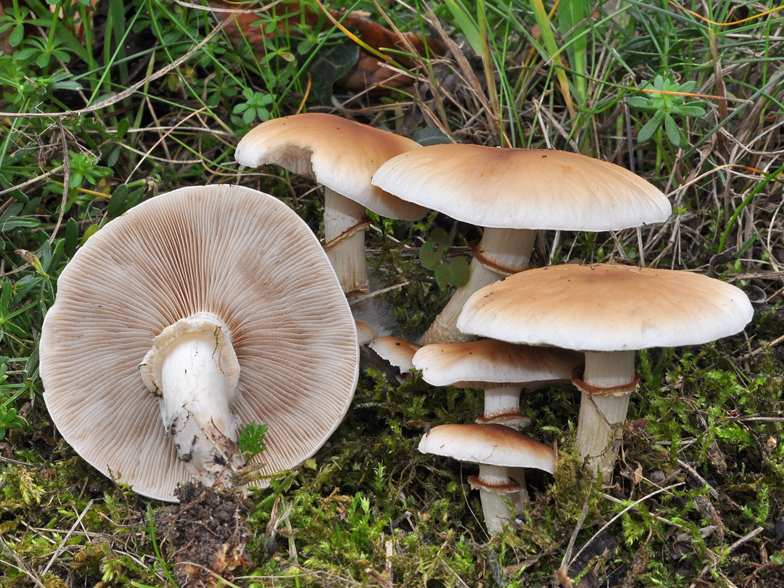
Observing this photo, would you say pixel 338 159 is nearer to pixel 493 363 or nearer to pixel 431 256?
pixel 431 256

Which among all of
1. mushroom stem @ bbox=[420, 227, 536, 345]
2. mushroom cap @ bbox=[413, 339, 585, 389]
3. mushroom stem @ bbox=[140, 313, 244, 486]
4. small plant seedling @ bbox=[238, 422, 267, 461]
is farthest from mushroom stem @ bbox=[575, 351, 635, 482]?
mushroom stem @ bbox=[140, 313, 244, 486]

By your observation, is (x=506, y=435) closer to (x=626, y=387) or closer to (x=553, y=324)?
(x=626, y=387)

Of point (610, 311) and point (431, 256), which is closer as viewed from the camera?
point (610, 311)

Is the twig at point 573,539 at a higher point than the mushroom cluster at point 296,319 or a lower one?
lower

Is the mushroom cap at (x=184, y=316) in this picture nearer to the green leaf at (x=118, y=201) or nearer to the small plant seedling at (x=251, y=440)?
the small plant seedling at (x=251, y=440)

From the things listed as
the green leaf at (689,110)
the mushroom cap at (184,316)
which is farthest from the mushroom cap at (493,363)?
the green leaf at (689,110)

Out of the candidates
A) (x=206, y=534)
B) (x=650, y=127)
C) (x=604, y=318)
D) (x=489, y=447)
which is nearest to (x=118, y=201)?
(x=206, y=534)

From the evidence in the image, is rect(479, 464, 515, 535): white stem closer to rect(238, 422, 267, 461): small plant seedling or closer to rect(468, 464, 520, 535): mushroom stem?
rect(468, 464, 520, 535): mushroom stem
